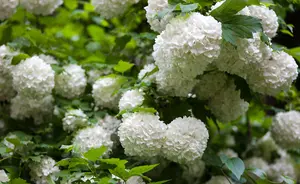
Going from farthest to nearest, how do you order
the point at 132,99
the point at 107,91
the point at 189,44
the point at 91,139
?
the point at 107,91 < the point at 91,139 < the point at 132,99 < the point at 189,44

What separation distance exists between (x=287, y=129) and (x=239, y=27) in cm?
69

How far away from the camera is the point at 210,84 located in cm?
160

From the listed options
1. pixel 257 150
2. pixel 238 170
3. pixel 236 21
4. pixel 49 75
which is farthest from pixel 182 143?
pixel 257 150

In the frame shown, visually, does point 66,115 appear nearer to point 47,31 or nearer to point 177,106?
point 177,106

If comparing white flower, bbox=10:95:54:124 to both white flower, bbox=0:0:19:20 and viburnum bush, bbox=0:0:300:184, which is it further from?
white flower, bbox=0:0:19:20

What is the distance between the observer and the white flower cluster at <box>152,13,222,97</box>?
1.26 metres

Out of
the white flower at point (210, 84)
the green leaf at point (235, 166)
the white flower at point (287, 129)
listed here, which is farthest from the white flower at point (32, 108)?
the white flower at point (287, 129)

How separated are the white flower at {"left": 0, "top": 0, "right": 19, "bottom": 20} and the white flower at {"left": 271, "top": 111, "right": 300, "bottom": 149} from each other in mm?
1180

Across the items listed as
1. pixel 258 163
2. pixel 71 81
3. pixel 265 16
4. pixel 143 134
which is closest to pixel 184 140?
pixel 143 134

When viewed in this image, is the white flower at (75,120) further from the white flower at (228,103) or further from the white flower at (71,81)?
the white flower at (228,103)

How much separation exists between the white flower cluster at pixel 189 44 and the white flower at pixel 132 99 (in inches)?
6.9

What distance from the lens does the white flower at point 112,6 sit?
69.0 inches

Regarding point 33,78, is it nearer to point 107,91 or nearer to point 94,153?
point 107,91

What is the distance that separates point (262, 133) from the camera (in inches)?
88.1
